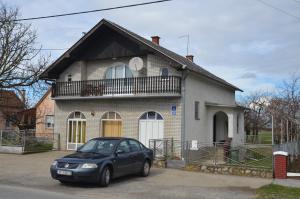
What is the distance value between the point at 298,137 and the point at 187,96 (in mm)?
8981

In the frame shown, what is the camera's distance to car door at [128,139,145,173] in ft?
50.8

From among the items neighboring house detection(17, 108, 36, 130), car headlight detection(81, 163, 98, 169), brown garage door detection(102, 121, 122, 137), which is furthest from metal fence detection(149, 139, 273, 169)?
neighboring house detection(17, 108, 36, 130)

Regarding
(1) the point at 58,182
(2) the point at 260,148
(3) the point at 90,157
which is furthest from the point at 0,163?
(2) the point at 260,148

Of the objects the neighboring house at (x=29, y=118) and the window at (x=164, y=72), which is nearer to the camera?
the window at (x=164, y=72)

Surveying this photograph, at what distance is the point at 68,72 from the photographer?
29234mm

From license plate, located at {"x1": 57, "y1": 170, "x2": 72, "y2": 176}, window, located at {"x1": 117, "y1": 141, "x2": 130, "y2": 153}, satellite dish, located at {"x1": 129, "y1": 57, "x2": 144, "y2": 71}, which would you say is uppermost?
satellite dish, located at {"x1": 129, "y1": 57, "x2": 144, "y2": 71}

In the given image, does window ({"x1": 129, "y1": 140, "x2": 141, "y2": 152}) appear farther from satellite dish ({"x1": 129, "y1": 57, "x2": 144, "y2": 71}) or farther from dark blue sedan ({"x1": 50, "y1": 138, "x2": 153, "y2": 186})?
satellite dish ({"x1": 129, "y1": 57, "x2": 144, "y2": 71})

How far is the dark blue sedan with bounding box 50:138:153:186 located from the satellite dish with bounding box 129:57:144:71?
973 centimetres

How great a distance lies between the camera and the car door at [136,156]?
1547 centimetres

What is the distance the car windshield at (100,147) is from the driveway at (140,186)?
3.78 ft

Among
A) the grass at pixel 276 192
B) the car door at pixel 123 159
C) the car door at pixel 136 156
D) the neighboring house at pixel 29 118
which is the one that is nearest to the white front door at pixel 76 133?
the car door at pixel 136 156

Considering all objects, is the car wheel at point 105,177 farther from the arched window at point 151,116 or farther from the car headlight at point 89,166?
the arched window at point 151,116

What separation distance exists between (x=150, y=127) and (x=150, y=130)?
7.0 inches

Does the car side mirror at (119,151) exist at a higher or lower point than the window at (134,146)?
lower
